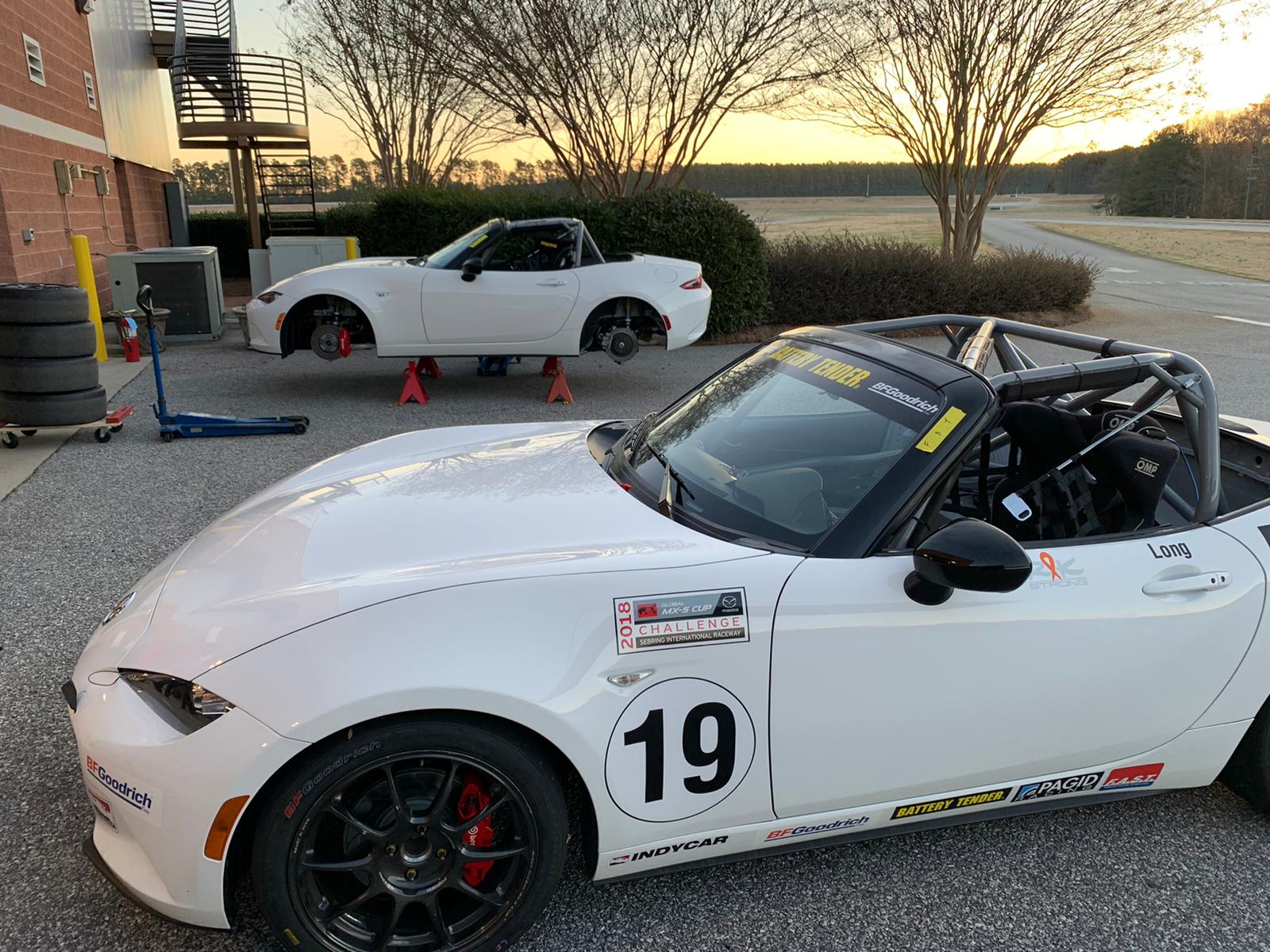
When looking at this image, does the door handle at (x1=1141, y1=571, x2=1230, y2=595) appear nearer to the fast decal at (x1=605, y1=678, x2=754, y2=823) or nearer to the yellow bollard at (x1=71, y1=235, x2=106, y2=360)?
the fast decal at (x1=605, y1=678, x2=754, y2=823)

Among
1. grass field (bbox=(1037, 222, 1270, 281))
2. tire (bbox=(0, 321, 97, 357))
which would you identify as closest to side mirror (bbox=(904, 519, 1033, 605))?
tire (bbox=(0, 321, 97, 357))

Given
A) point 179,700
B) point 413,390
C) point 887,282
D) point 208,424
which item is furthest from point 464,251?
point 887,282

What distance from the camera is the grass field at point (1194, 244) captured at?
29500 millimetres

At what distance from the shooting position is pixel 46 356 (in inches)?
262

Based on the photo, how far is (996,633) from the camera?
2.23m

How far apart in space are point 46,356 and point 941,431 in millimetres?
6803

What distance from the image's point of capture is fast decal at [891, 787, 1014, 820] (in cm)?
232

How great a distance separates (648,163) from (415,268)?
939cm

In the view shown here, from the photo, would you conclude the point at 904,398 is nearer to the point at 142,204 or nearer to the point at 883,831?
the point at 883,831

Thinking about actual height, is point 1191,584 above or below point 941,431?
below

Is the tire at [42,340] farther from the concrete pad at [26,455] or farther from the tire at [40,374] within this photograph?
the concrete pad at [26,455]

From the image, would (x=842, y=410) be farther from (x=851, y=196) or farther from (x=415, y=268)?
(x=851, y=196)

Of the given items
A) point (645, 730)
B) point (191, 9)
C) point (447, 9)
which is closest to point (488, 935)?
point (645, 730)

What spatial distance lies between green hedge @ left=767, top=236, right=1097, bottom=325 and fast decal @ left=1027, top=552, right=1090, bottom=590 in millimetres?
12139
